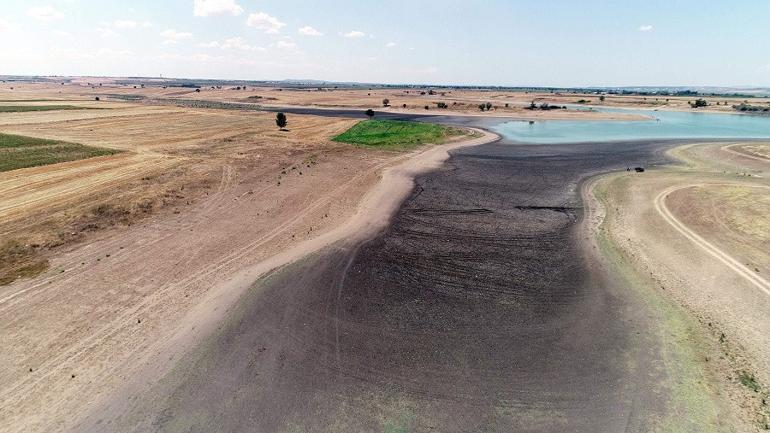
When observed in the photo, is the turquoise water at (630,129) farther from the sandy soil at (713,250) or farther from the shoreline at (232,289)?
the shoreline at (232,289)

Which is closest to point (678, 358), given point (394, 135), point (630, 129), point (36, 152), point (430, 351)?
point (430, 351)

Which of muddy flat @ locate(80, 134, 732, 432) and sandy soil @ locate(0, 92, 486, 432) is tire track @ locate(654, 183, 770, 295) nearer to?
muddy flat @ locate(80, 134, 732, 432)

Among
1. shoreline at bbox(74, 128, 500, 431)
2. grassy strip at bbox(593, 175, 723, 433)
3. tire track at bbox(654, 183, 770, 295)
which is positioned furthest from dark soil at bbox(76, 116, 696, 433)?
tire track at bbox(654, 183, 770, 295)

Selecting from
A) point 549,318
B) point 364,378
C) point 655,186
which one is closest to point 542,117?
point 655,186

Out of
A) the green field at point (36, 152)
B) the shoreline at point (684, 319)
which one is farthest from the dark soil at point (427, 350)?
the green field at point (36, 152)

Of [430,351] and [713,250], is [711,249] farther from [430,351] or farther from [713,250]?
[430,351]

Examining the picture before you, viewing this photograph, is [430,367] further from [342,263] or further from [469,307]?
[342,263]
